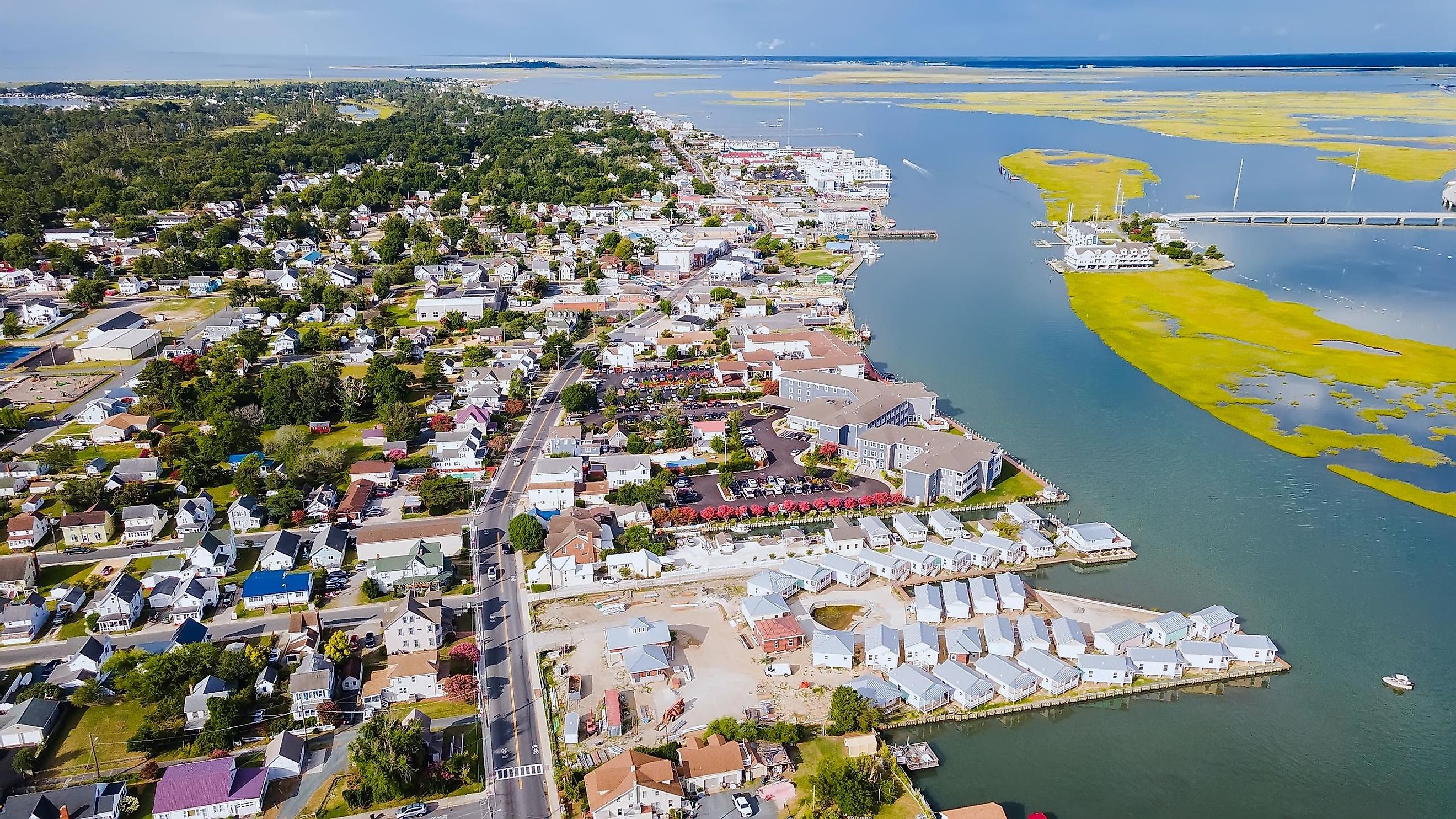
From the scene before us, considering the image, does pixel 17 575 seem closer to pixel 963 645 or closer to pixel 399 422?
pixel 399 422

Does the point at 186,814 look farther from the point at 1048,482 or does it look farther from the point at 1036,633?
the point at 1048,482

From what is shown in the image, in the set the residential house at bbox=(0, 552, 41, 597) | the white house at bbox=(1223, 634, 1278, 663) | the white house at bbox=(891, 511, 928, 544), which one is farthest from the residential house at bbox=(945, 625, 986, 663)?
the residential house at bbox=(0, 552, 41, 597)

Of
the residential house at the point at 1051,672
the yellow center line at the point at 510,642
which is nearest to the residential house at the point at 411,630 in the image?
the yellow center line at the point at 510,642

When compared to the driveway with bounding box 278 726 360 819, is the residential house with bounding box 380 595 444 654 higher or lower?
higher

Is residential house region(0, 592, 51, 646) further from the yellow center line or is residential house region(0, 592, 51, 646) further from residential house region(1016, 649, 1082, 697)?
residential house region(1016, 649, 1082, 697)

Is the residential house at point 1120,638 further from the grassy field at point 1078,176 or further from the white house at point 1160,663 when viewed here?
the grassy field at point 1078,176

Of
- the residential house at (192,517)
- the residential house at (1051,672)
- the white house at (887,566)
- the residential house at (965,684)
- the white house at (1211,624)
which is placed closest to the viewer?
the residential house at (965,684)

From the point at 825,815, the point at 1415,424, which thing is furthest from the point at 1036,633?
the point at 1415,424
